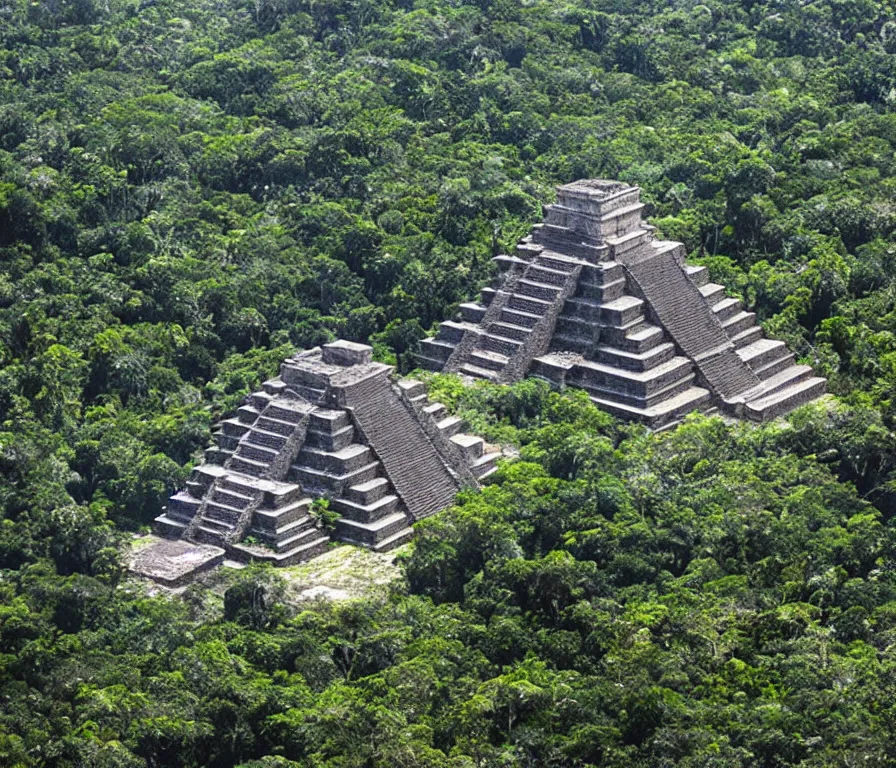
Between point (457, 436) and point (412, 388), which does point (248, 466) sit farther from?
point (457, 436)

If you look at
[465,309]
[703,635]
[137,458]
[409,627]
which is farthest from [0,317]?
[703,635]

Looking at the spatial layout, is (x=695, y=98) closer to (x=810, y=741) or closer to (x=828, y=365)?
(x=828, y=365)

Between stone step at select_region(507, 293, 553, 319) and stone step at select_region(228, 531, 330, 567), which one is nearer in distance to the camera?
stone step at select_region(228, 531, 330, 567)

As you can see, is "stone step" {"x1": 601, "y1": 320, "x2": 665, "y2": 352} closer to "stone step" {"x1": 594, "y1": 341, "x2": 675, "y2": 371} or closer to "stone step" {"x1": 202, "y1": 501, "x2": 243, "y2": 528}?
"stone step" {"x1": 594, "y1": 341, "x2": 675, "y2": 371}

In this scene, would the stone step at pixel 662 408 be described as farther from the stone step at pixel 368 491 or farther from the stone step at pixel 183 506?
the stone step at pixel 183 506

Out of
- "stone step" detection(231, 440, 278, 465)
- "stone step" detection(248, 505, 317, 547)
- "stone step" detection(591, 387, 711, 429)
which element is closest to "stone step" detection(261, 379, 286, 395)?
"stone step" detection(231, 440, 278, 465)

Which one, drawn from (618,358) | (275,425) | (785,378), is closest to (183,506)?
(275,425)
